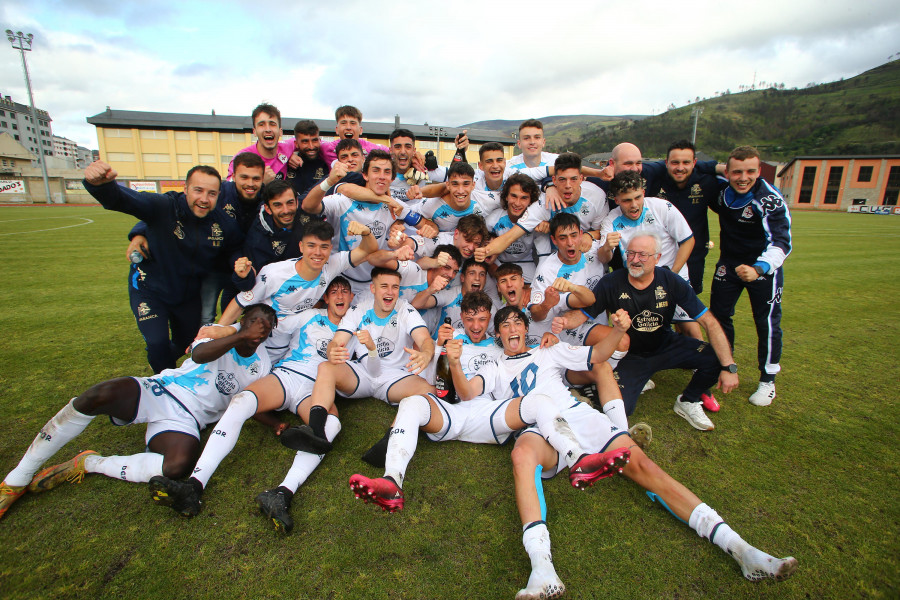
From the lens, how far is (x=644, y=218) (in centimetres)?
431

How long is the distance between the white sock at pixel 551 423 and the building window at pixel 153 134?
54321 millimetres

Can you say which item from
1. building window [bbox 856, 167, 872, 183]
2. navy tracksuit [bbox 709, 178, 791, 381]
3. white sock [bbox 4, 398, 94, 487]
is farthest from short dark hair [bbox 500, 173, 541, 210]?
building window [bbox 856, 167, 872, 183]

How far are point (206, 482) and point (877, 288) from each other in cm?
1193

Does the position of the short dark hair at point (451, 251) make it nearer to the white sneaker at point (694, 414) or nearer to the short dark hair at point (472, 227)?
the short dark hair at point (472, 227)

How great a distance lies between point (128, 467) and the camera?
2783 mm

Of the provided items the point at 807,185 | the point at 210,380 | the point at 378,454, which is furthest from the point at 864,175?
the point at 210,380

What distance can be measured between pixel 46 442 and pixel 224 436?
Result: 40.3 inches

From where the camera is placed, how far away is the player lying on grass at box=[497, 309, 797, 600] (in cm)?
205

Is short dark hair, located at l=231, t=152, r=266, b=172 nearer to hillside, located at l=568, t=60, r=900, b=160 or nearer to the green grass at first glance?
the green grass

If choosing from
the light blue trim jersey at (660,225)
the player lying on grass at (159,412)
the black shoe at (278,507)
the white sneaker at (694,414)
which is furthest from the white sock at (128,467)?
the light blue trim jersey at (660,225)

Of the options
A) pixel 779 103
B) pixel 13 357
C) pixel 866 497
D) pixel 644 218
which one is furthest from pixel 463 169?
pixel 779 103

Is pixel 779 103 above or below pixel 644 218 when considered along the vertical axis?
above

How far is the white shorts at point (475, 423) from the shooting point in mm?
3154

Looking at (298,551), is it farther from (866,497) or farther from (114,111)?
(114,111)
